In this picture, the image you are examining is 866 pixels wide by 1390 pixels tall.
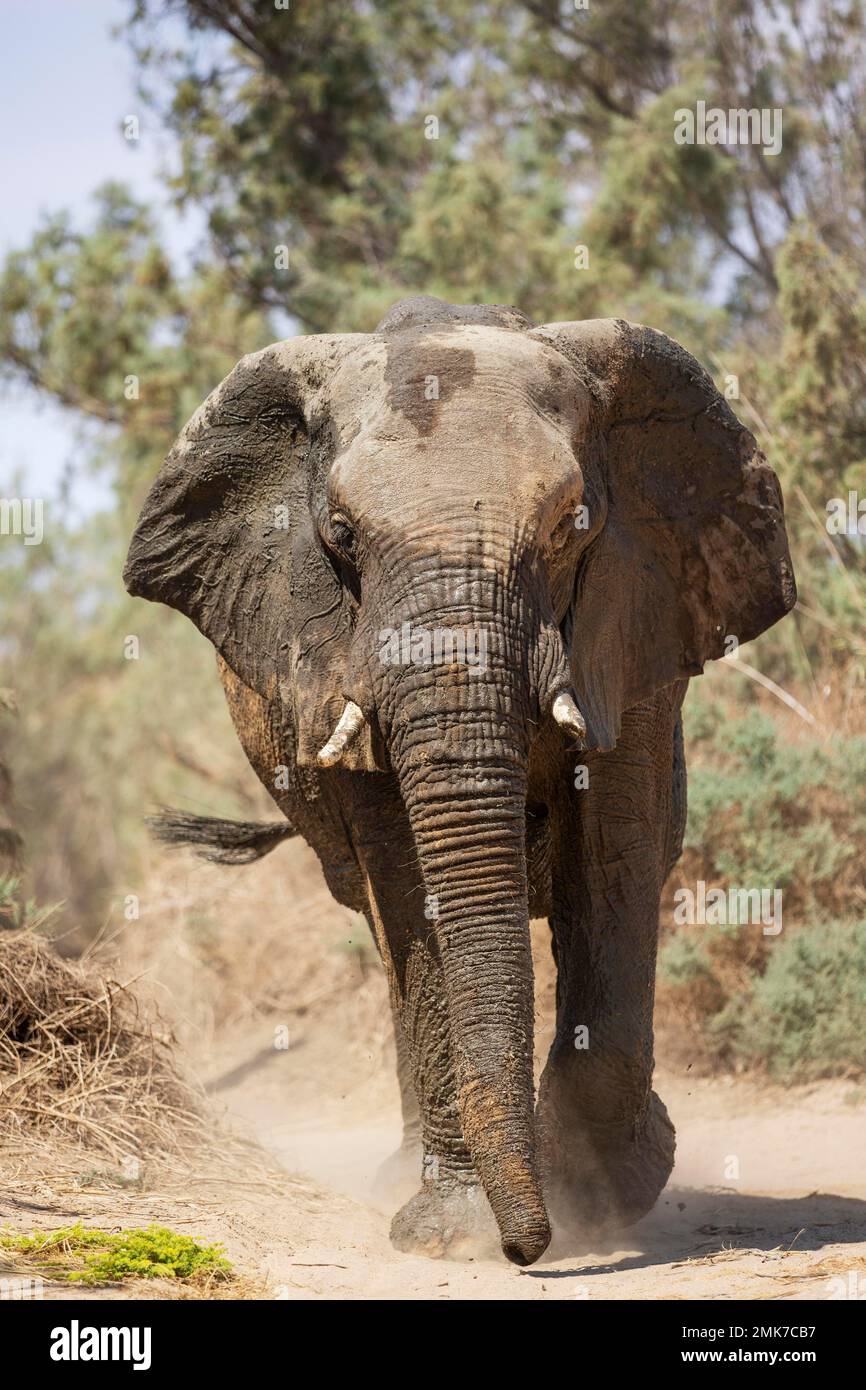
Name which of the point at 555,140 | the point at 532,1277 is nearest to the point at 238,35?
the point at 555,140

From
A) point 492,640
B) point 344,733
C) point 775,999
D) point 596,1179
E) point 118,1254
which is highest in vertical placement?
point 492,640

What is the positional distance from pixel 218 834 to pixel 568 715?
446 cm

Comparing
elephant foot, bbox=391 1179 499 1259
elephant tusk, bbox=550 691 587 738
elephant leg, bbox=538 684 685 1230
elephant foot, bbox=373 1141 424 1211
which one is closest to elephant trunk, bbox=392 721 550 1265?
elephant tusk, bbox=550 691 587 738

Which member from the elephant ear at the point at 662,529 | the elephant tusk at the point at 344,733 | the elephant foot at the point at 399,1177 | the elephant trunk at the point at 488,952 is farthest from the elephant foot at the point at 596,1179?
the elephant tusk at the point at 344,733

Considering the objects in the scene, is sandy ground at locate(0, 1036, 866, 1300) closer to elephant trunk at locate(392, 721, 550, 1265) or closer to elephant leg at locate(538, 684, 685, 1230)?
elephant leg at locate(538, 684, 685, 1230)

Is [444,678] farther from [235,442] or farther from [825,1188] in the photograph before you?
[825,1188]

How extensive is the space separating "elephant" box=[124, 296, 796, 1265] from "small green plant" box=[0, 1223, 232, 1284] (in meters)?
0.93

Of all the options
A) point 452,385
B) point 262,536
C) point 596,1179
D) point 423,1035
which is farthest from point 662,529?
point 596,1179

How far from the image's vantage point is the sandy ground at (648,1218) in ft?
18.3

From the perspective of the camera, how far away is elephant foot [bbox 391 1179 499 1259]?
252 inches

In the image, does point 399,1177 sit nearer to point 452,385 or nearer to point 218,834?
point 218,834

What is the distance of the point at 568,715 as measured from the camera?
5520 mm
